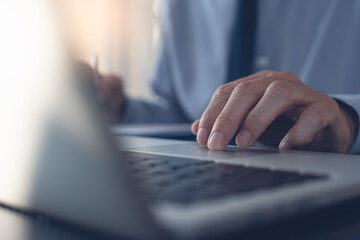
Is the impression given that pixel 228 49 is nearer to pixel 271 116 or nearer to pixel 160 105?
pixel 160 105

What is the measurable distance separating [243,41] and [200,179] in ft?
3.84

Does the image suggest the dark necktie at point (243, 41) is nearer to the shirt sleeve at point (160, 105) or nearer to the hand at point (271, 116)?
the shirt sleeve at point (160, 105)

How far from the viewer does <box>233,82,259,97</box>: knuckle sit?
54 centimetres

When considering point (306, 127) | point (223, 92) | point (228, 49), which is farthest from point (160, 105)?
point (306, 127)

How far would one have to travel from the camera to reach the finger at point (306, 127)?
0.53 meters

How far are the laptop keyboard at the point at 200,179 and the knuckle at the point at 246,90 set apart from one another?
0.67 feet

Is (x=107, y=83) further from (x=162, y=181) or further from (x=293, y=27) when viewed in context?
(x=162, y=181)

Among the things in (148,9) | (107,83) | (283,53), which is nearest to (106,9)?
(148,9)

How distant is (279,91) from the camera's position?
52 centimetres

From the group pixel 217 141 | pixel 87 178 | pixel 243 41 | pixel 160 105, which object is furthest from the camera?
pixel 160 105

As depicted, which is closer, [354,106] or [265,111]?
[265,111]

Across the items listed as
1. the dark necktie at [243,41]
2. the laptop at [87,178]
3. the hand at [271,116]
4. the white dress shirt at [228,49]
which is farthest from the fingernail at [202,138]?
the dark necktie at [243,41]

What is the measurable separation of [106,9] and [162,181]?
263cm

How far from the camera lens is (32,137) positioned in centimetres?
24
